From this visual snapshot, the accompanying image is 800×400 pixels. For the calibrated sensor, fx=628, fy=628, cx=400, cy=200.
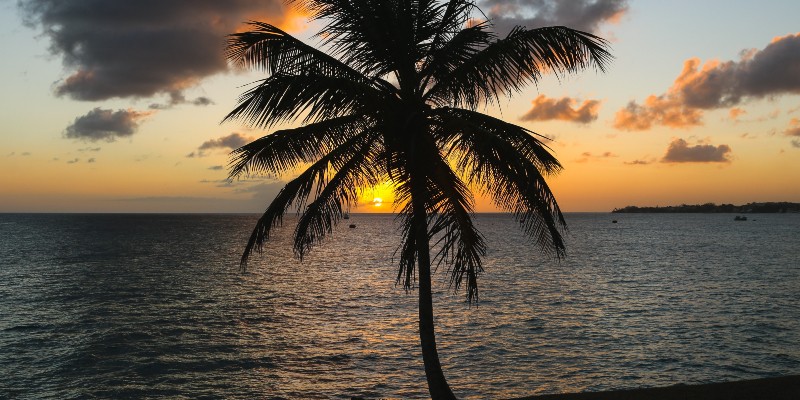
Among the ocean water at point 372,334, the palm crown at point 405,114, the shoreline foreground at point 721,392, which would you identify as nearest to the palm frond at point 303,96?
the palm crown at point 405,114

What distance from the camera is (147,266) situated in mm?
75375

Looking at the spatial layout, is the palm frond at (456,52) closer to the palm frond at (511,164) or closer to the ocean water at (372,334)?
the palm frond at (511,164)

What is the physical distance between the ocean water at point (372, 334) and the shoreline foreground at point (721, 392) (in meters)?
8.80

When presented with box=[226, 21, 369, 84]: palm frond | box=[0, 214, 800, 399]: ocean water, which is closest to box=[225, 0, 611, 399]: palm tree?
box=[226, 21, 369, 84]: palm frond

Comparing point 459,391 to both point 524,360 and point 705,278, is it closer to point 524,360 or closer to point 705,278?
point 524,360

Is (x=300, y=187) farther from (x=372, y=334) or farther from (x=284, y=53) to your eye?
(x=372, y=334)

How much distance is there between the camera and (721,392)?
1365cm

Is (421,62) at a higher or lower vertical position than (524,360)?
higher

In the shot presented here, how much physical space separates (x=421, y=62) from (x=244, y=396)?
16.1 metres

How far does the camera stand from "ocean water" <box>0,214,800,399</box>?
24.5 metres

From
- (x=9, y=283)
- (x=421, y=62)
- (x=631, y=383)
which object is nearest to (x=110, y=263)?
(x=9, y=283)

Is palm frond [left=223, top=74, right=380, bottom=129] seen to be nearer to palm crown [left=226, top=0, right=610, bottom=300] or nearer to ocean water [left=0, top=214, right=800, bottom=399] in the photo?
palm crown [left=226, top=0, right=610, bottom=300]

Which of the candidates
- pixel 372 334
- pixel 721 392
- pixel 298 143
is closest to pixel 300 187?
pixel 298 143

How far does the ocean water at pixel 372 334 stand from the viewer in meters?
24.5
